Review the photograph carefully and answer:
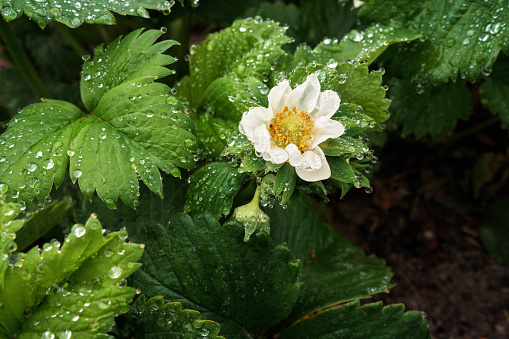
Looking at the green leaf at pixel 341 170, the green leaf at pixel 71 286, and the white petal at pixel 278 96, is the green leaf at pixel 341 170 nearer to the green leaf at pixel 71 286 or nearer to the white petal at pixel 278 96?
the white petal at pixel 278 96

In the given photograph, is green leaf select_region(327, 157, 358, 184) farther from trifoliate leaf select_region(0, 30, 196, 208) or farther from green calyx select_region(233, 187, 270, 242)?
trifoliate leaf select_region(0, 30, 196, 208)

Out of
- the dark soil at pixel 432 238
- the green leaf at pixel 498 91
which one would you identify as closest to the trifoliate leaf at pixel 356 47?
the green leaf at pixel 498 91

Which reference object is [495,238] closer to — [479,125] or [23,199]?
[479,125]

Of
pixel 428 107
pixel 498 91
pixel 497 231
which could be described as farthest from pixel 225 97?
pixel 497 231

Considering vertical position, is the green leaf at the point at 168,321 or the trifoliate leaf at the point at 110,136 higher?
the trifoliate leaf at the point at 110,136

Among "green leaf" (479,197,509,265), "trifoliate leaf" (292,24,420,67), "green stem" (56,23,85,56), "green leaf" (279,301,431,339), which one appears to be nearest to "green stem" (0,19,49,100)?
"green stem" (56,23,85,56)

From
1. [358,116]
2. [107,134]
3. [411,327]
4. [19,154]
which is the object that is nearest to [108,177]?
[107,134]

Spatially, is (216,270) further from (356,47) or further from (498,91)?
(498,91)
